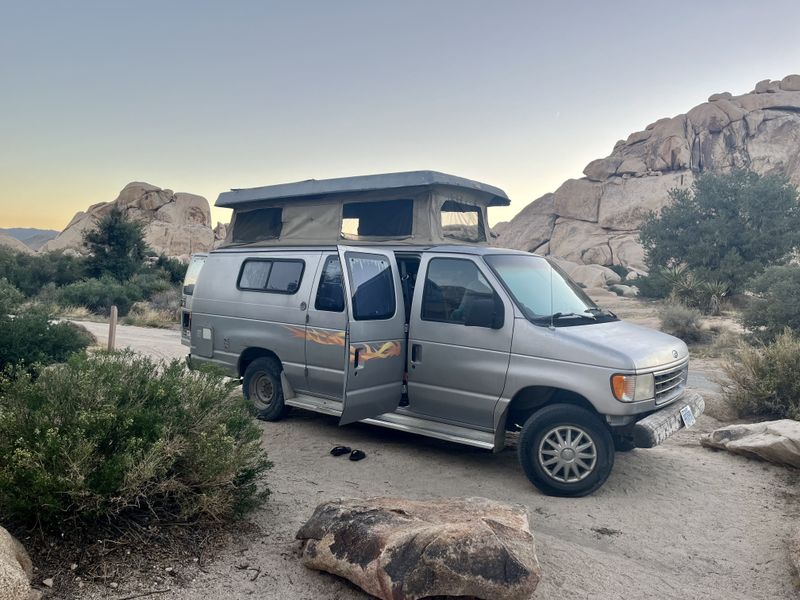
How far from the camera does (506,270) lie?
6301mm

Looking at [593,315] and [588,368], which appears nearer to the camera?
[588,368]

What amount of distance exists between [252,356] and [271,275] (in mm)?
1082

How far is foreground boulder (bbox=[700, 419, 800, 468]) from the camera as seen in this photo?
20.7ft

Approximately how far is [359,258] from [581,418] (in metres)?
2.72

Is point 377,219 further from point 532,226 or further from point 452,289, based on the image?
point 532,226

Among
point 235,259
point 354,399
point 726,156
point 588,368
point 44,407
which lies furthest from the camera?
point 726,156

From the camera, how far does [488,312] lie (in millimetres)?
5930

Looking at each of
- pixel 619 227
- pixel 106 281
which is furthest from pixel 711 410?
pixel 619 227

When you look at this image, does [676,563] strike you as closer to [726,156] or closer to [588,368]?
[588,368]

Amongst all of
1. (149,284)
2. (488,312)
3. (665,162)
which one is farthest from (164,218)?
(488,312)

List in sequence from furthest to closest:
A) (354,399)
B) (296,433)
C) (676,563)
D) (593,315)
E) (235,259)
Answer: 1. (235,259)
2. (296,433)
3. (593,315)
4. (354,399)
5. (676,563)

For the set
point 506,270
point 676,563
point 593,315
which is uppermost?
point 506,270

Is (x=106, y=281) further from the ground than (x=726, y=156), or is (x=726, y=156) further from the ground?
(x=726, y=156)

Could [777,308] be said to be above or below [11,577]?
above
